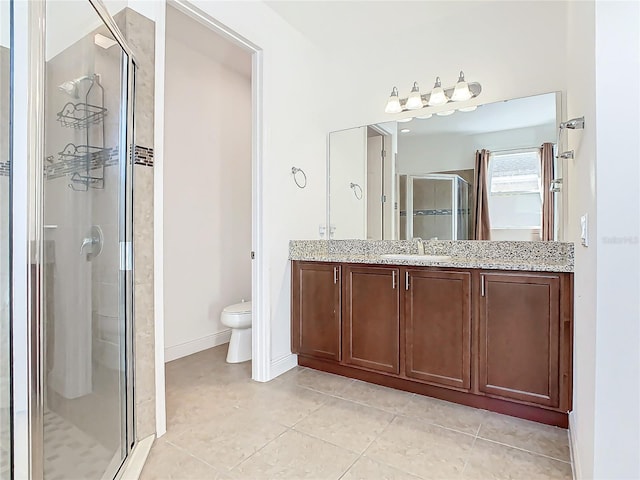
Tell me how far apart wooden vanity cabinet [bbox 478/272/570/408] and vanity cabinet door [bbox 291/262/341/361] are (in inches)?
37.7

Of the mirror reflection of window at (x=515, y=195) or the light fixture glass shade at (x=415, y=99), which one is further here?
the light fixture glass shade at (x=415, y=99)

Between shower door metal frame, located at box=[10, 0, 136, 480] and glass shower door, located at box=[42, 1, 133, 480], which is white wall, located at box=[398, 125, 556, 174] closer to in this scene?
glass shower door, located at box=[42, 1, 133, 480]

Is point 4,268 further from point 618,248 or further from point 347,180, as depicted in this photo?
point 347,180

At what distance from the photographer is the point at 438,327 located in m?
2.19

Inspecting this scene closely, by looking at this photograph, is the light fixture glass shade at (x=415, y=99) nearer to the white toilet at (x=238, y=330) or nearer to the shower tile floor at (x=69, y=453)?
the white toilet at (x=238, y=330)

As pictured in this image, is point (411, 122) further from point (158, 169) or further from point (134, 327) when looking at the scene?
point (134, 327)

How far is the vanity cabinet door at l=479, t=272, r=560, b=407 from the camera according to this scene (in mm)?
1875

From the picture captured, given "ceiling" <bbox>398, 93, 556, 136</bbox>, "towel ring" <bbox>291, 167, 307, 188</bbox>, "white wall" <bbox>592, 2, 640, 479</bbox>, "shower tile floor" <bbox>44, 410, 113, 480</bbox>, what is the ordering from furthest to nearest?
"towel ring" <bbox>291, 167, 307, 188</bbox> → "ceiling" <bbox>398, 93, 556, 136</bbox> → "shower tile floor" <bbox>44, 410, 113, 480</bbox> → "white wall" <bbox>592, 2, 640, 479</bbox>

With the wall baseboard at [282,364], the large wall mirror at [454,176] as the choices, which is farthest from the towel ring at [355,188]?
the wall baseboard at [282,364]

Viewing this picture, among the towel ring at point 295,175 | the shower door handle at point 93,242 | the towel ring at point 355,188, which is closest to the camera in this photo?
the shower door handle at point 93,242

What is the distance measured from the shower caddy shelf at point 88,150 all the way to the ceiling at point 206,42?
1192 mm

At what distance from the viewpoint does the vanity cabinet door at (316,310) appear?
2.59 metres

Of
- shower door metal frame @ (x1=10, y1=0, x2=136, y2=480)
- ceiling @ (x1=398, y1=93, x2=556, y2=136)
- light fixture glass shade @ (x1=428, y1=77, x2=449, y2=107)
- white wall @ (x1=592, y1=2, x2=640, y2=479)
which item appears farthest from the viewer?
light fixture glass shade @ (x1=428, y1=77, x2=449, y2=107)

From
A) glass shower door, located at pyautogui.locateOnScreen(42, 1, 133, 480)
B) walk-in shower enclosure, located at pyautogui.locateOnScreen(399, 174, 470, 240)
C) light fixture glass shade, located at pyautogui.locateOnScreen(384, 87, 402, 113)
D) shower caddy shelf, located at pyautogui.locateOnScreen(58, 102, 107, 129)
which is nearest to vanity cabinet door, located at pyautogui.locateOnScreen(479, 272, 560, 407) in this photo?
walk-in shower enclosure, located at pyautogui.locateOnScreen(399, 174, 470, 240)
